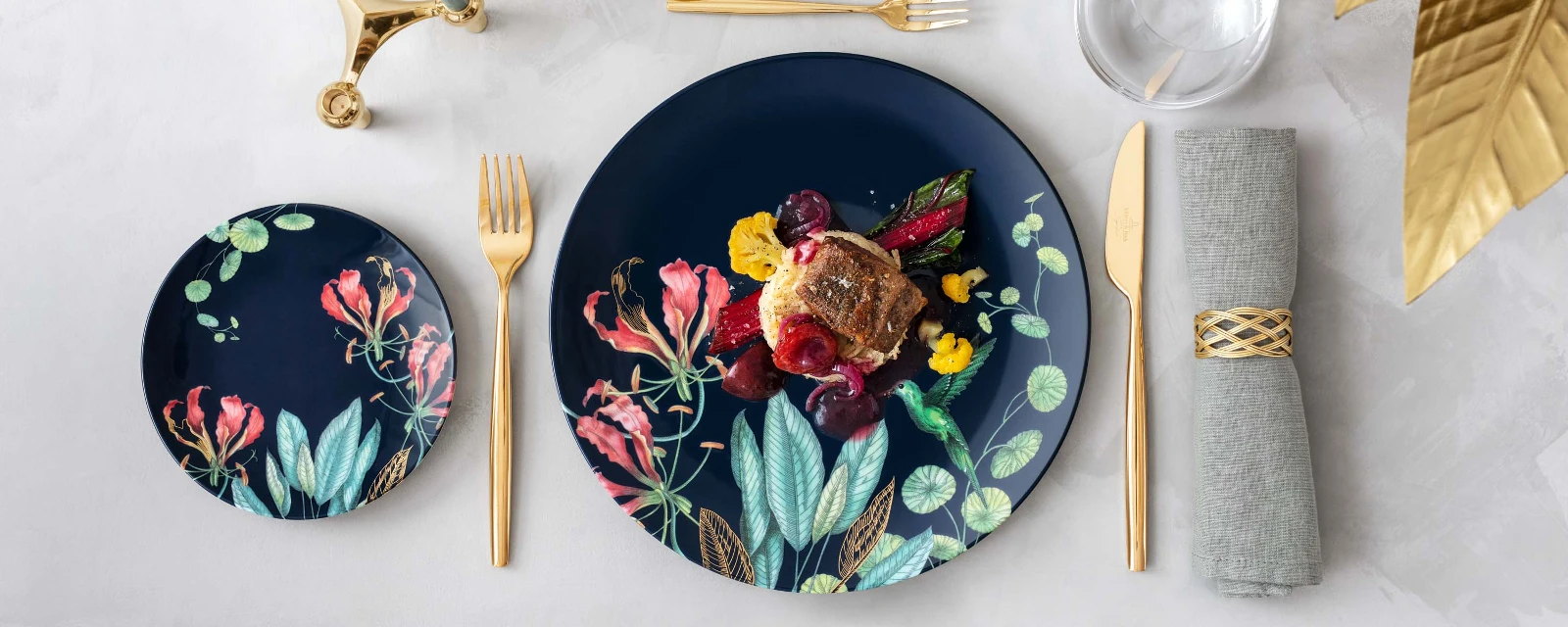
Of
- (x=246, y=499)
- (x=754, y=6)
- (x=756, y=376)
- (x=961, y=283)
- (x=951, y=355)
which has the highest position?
(x=754, y=6)

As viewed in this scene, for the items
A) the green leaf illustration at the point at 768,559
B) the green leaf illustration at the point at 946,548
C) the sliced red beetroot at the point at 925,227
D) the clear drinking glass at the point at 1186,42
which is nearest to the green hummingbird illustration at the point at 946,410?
the green leaf illustration at the point at 946,548

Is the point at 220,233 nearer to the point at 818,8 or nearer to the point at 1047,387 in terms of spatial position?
the point at 818,8

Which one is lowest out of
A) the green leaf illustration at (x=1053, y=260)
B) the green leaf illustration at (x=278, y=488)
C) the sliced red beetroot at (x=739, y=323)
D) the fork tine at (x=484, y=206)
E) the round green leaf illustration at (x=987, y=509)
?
the green leaf illustration at (x=278, y=488)

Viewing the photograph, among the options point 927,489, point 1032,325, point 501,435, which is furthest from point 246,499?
point 1032,325

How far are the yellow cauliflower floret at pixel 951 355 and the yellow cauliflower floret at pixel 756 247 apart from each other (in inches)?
12.7

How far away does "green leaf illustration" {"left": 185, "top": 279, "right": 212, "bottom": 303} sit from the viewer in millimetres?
1610

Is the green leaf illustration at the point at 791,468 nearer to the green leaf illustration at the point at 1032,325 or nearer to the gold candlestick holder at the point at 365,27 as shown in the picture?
the green leaf illustration at the point at 1032,325

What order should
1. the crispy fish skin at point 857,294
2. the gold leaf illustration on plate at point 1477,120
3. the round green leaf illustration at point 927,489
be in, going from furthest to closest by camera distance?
the round green leaf illustration at point 927,489
the crispy fish skin at point 857,294
the gold leaf illustration on plate at point 1477,120

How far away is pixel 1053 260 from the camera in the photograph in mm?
1536

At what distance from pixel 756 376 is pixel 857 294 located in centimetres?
26

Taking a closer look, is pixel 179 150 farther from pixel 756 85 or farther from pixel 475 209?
pixel 756 85

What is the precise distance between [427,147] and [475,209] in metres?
0.15

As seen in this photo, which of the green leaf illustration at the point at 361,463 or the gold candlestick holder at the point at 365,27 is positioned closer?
the gold candlestick holder at the point at 365,27

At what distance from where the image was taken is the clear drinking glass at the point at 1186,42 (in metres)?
1.53
